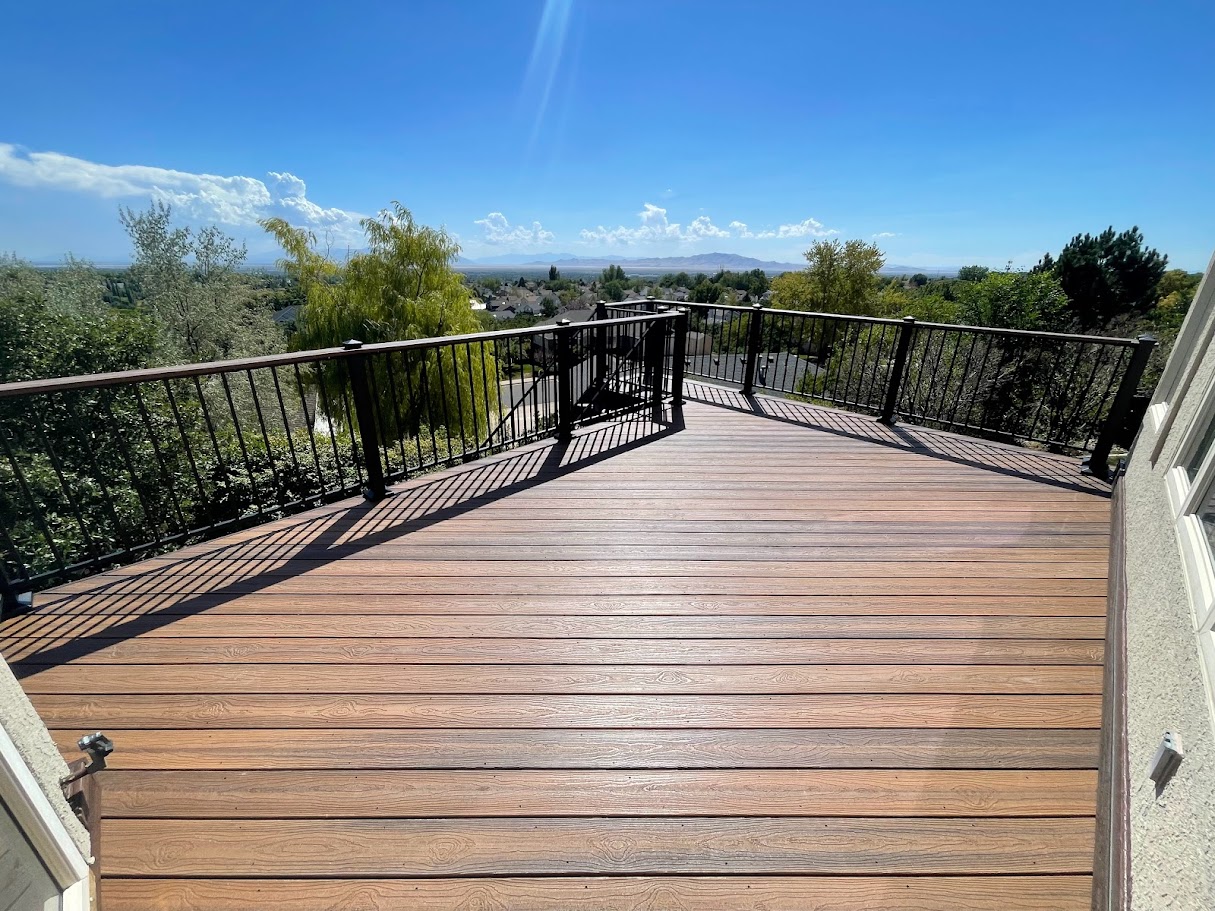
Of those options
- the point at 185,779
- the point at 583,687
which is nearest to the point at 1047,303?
the point at 583,687

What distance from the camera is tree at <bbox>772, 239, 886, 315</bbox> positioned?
24078 mm

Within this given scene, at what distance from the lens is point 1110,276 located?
19766mm

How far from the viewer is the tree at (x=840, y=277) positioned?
24.1 meters

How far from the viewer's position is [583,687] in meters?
1.67

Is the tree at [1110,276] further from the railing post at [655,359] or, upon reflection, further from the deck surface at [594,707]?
the deck surface at [594,707]

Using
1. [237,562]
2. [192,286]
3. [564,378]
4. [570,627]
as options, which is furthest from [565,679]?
[192,286]

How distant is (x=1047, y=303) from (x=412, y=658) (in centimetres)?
2212

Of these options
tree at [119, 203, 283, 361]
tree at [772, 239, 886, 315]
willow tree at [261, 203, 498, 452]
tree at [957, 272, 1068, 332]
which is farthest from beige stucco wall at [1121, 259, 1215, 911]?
tree at [772, 239, 886, 315]

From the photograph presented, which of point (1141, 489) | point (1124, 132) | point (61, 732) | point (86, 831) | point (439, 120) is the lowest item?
point (61, 732)

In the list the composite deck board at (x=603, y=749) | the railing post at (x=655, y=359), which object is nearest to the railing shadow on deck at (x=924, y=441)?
the railing post at (x=655, y=359)

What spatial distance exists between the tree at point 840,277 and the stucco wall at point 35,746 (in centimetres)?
2645

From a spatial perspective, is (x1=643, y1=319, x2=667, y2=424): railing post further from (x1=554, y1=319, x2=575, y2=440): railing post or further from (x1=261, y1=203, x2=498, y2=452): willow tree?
(x1=261, y1=203, x2=498, y2=452): willow tree

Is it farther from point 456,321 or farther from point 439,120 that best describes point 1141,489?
point 439,120

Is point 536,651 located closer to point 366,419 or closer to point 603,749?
point 603,749
